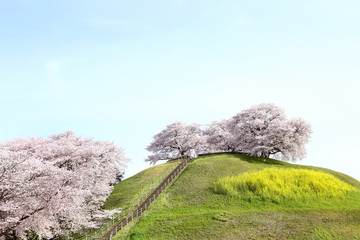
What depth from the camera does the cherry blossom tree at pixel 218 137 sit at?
229 feet

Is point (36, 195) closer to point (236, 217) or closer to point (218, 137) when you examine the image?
point (236, 217)

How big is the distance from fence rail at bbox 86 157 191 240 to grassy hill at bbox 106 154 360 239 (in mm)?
1578

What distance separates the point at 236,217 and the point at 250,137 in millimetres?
30330

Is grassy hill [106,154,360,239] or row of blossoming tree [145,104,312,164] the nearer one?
grassy hill [106,154,360,239]

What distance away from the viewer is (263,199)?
3297 centimetres

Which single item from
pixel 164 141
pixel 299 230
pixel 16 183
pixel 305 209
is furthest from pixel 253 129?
pixel 16 183

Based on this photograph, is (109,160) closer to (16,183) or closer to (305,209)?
(16,183)

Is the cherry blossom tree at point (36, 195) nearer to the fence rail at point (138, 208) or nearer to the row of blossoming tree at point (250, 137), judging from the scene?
the fence rail at point (138, 208)

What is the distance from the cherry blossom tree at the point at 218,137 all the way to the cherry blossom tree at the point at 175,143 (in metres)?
2.58

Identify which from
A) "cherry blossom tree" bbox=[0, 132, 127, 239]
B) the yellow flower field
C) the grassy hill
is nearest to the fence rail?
the grassy hill

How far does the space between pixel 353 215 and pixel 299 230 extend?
796cm

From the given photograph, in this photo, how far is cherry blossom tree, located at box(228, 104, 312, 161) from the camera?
53.9 meters

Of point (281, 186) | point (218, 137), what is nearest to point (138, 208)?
point (281, 186)

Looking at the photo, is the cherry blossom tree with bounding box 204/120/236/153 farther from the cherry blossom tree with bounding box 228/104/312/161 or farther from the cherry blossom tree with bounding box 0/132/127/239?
the cherry blossom tree with bounding box 0/132/127/239
